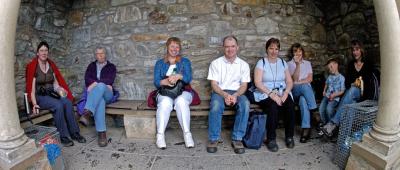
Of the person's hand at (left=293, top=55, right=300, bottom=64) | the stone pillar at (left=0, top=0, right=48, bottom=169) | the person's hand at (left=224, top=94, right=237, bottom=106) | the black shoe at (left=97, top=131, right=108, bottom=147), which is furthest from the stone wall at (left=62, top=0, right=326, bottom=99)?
the stone pillar at (left=0, top=0, right=48, bottom=169)

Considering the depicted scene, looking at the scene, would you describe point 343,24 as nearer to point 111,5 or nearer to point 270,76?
point 270,76

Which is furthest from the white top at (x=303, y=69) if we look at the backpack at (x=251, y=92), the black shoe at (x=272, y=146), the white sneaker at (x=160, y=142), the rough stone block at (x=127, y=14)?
the rough stone block at (x=127, y=14)

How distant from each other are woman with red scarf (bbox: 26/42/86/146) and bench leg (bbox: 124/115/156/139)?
558 millimetres

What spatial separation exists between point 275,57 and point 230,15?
89cm

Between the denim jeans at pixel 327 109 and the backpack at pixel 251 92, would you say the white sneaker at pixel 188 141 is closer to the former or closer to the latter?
the backpack at pixel 251 92

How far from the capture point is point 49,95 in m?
2.89

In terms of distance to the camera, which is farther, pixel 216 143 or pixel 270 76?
pixel 270 76

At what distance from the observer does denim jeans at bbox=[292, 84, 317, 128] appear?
9.73 ft

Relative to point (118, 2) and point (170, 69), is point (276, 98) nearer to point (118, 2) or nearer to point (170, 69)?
point (170, 69)

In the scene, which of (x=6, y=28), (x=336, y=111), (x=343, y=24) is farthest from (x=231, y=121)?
(x=6, y=28)

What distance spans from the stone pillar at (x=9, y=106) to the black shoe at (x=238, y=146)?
1.86 meters

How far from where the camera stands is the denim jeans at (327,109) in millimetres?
3037

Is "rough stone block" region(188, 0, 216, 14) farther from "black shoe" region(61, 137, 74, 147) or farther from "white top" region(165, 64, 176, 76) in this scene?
"black shoe" region(61, 137, 74, 147)

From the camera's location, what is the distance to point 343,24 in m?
3.70
